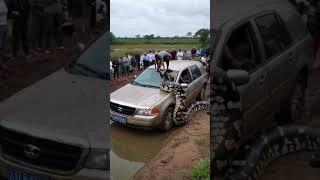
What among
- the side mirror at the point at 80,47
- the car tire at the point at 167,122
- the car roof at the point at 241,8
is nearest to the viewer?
the car roof at the point at 241,8

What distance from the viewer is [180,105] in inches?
105

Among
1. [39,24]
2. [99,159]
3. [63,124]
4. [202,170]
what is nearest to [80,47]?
[39,24]

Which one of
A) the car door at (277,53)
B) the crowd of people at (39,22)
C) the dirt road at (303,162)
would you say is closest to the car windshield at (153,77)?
the crowd of people at (39,22)

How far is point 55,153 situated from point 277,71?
1539 millimetres

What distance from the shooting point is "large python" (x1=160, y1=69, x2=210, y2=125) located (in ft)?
8.63

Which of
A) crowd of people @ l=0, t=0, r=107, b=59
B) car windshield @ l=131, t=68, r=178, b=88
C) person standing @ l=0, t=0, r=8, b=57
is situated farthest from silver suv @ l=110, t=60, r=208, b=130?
person standing @ l=0, t=0, r=8, b=57

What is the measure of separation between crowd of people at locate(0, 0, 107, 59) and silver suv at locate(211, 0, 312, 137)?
84cm

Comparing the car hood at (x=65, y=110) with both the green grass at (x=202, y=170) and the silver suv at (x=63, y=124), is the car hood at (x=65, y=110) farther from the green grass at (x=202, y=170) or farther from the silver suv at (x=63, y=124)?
Result: the green grass at (x=202, y=170)

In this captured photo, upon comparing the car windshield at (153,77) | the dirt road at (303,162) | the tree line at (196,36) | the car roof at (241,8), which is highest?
the car roof at (241,8)

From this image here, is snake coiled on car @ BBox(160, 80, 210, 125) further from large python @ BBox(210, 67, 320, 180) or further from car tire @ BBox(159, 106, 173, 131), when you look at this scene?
large python @ BBox(210, 67, 320, 180)

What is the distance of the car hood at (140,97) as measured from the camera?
2658mm

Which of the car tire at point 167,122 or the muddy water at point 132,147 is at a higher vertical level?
the car tire at point 167,122

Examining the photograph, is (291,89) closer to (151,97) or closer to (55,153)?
(151,97)

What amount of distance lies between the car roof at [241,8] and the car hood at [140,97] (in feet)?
1.91
